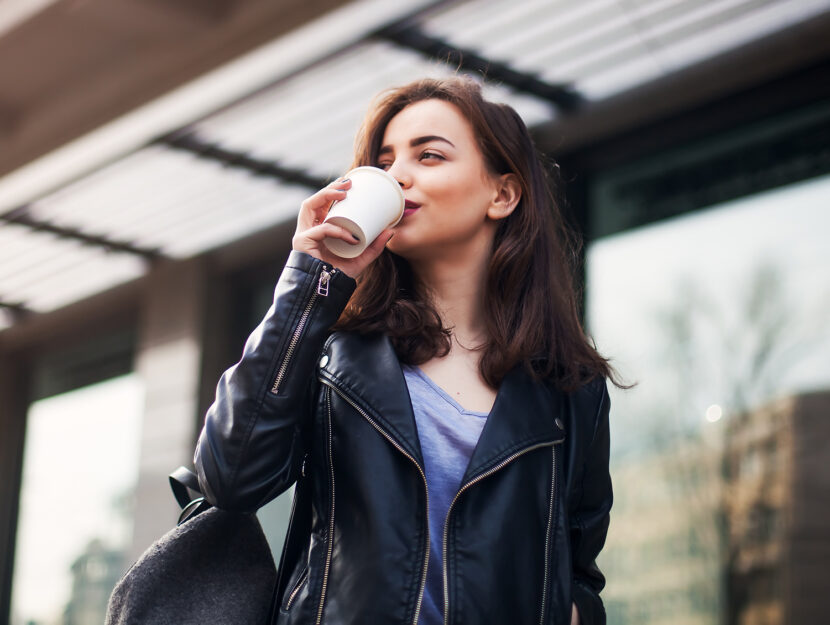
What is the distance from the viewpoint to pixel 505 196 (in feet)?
7.80

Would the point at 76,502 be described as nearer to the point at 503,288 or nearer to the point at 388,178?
the point at 503,288

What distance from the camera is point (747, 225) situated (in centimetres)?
545

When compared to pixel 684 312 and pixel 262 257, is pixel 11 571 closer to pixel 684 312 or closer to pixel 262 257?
pixel 262 257

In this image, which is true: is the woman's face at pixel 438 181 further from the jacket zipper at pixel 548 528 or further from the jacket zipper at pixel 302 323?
the jacket zipper at pixel 548 528

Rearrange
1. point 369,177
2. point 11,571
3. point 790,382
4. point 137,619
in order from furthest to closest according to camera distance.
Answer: point 11,571
point 790,382
point 369,177
point 137,619

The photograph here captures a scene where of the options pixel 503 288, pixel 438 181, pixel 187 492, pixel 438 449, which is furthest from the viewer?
pixel 503 288

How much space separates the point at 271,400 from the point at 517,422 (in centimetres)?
46

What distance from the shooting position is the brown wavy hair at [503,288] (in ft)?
6.96

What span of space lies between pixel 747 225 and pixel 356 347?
3.92 metres

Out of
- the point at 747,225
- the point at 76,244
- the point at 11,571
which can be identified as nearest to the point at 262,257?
the point at 76,244

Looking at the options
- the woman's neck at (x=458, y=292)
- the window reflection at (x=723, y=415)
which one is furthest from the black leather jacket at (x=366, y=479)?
the window reflection at (x=723, y=415)

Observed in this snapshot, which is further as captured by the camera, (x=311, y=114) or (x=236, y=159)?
(x=236, y=159)

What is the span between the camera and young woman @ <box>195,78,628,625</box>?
1.80 metres

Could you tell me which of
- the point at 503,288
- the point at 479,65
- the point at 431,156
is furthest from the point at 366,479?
the point at 479,65
